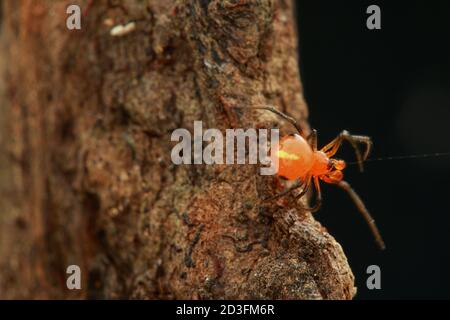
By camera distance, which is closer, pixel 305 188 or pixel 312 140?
pixel 305 188

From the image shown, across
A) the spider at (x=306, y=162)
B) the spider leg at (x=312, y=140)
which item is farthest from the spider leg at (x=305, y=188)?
the spider leg at (x=312, y=140)

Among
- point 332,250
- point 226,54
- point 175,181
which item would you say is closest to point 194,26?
point 226,54

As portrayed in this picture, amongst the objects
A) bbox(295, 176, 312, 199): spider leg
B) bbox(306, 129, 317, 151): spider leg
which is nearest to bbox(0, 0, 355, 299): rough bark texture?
bbox(295, 176, 312, 199): spider leg

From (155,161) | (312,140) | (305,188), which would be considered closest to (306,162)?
(305,188)

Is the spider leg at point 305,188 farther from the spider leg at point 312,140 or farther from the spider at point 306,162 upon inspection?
the spider leg at point 312,140

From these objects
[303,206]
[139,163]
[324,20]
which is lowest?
[303,206]

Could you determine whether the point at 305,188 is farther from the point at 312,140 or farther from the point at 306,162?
the point at 312,140

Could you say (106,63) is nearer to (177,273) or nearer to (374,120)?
(177,273)

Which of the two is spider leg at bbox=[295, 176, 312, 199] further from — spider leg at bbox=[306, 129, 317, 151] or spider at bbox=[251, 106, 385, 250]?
spider leg at bbox=[306, 129, 317, 151]

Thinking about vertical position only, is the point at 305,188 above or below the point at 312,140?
below
